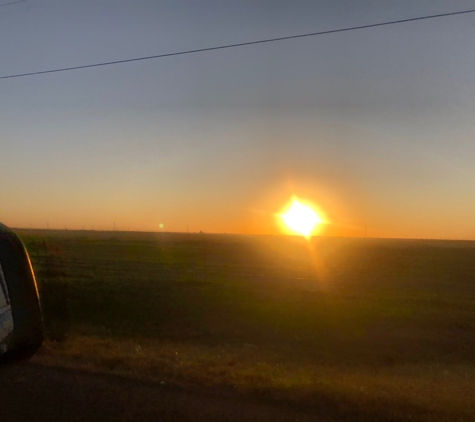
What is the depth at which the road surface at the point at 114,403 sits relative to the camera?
7.90 m

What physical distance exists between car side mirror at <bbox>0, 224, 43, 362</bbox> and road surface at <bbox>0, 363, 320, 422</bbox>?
3043mm

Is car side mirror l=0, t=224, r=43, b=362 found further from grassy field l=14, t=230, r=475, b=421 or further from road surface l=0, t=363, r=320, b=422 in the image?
grassy field l=14, t=230, r=475, b=421

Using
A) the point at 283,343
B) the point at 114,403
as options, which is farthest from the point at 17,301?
the point at 283,343

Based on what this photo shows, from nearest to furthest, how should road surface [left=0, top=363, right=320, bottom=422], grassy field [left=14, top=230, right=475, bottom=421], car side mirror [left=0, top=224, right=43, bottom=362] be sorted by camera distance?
car side mirror [left=0, top=224, right=43, bottom=362] → road surface [left=0, top=363, right=320, bottom=422] → grassy field [left=14, top=230, right=475, bottom=421]

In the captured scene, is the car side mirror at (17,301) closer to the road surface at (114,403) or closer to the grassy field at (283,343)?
the road surface at (114,403)

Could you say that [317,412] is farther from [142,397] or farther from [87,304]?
[87,304]

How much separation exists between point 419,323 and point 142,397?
18.9 m

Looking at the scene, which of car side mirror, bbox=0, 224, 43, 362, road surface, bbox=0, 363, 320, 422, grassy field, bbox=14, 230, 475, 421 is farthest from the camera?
grassy field, bbox=14, 230, 475, 421

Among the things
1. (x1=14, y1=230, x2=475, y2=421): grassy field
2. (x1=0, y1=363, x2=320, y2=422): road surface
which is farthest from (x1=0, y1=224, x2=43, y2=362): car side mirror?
(x1=14, y1=230, x2=475, y2=421): grassy field

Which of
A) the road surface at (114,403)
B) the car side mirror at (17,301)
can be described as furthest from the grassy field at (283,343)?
the car side mirror at (17,301)

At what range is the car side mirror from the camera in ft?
16.3

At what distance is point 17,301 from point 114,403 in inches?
152

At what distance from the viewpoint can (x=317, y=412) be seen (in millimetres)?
8344

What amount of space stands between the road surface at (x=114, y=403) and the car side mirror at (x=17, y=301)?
3.04 metres
